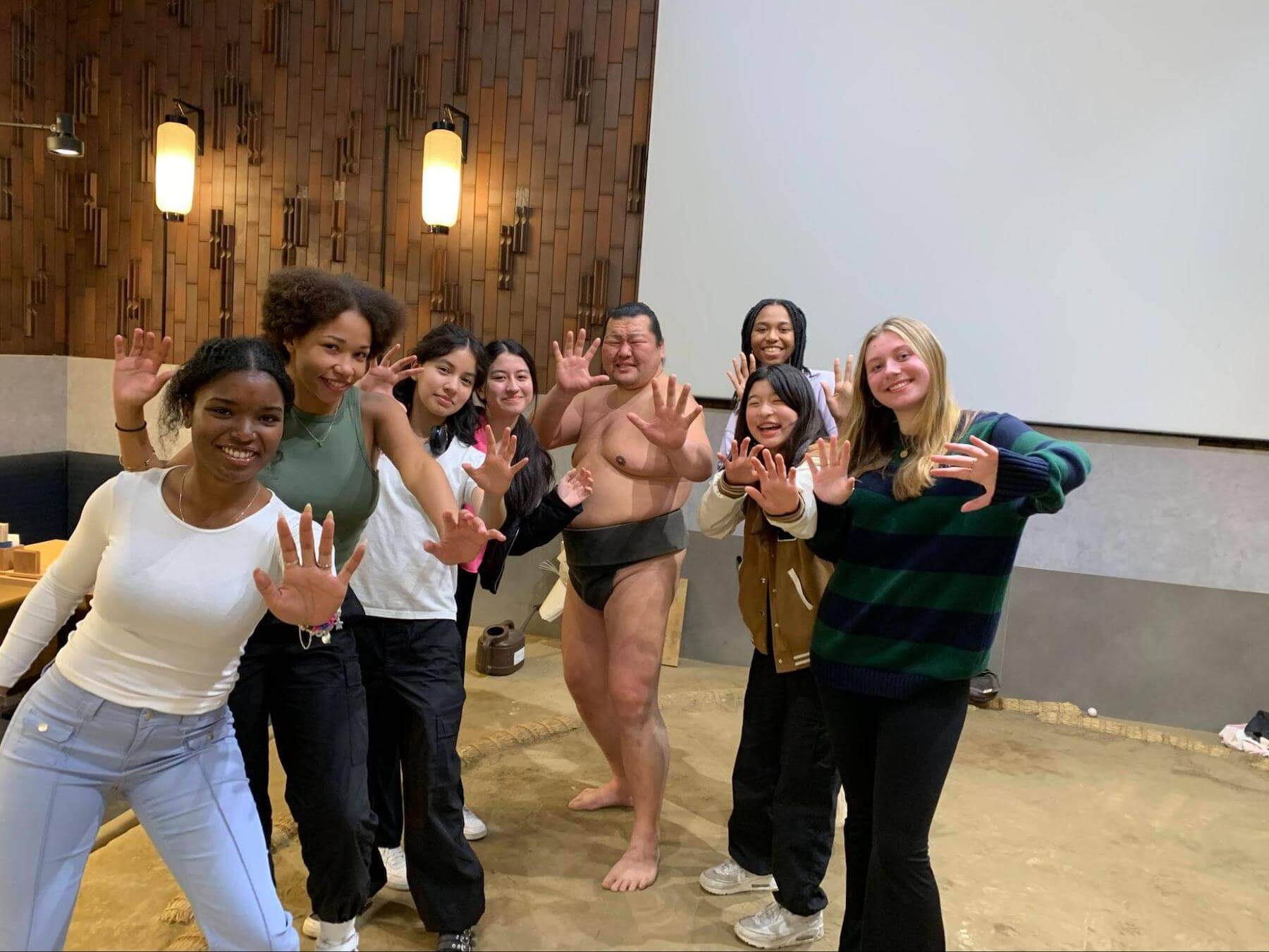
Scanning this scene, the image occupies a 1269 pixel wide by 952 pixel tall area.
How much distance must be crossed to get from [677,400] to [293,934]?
1544 mm

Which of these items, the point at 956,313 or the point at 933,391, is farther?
the point at 956,313

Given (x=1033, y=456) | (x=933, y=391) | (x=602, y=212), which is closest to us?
(x=1033, y=456)

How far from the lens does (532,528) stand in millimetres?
A: 2635

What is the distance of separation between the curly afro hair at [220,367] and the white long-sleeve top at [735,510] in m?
1.04

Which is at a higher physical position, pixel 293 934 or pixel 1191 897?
pixel 293 934

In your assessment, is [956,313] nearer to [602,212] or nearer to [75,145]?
[602,212]

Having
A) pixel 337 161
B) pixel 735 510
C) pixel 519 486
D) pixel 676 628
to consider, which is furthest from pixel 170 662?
pixel 337 161

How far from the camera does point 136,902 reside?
241cm

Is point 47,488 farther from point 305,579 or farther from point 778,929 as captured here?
point 778,929

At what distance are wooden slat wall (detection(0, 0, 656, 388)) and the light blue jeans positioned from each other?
3481 millimetres

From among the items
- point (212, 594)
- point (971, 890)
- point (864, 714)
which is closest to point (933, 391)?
point (864, 714)

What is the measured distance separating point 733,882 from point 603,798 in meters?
0.64

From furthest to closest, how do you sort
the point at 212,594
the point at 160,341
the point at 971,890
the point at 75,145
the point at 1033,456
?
the point at 75,145 < the point at 971,890 < the point at 160,341 < the point at 1033,456 < the point at 212,594

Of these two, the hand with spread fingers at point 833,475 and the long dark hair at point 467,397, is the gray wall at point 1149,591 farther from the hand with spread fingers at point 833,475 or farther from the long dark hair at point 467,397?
the long dark hair at point 467,397
